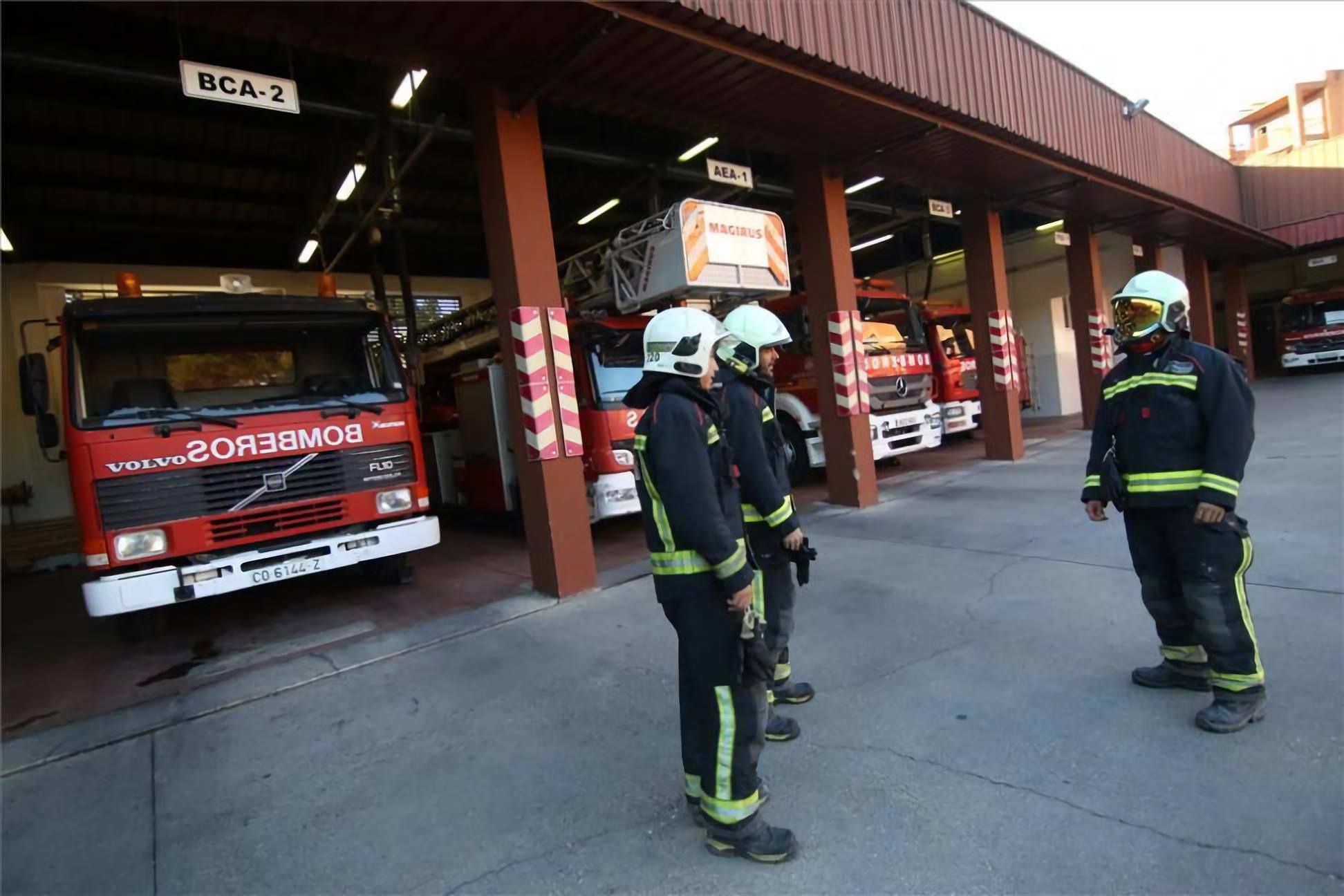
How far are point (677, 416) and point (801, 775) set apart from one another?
Result: 1.58m

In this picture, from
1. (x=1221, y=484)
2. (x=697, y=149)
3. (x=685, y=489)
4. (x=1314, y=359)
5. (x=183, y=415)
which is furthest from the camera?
(x=1314, y=359)

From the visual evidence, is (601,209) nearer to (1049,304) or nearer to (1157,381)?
(1157,381)

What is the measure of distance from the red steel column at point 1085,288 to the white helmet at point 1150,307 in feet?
37.0

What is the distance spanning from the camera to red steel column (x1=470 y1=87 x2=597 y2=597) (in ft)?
17.9

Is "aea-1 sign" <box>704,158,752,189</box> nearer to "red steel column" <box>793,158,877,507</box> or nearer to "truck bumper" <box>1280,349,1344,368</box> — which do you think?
"red steel column" <box>793,158,877,507</box>

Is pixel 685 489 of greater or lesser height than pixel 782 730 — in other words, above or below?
above

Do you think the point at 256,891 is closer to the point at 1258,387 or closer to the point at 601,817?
the point at 601,817

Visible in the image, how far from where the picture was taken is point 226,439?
195 inches

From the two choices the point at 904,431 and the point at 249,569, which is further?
the point at 904,431

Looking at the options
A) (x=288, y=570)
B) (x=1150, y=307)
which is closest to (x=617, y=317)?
(x=288, y=570)

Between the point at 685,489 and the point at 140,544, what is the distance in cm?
432

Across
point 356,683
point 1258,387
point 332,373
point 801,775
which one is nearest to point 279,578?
point 356,683

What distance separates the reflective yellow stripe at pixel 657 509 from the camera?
2.35m

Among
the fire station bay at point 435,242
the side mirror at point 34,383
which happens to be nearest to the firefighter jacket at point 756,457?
the fire station bay at point 435,242
